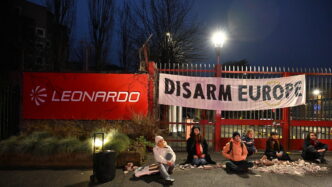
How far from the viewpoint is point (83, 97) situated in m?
8.80

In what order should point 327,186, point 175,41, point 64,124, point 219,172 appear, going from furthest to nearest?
point 175,41
point 64,124
point 219,172
point 327,186

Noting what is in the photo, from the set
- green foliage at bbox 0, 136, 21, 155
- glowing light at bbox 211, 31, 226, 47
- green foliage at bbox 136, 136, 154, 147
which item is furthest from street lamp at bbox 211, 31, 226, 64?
green foliage at bbox 0, 136, 21, 155

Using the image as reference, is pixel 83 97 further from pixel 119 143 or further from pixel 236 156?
pixel 236 156

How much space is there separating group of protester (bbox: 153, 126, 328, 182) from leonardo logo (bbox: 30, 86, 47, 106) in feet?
17.0

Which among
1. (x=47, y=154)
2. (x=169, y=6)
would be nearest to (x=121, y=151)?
(x=47, y=154)

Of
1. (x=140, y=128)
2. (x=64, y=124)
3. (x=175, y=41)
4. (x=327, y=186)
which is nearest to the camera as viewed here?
(x=327, y=186)

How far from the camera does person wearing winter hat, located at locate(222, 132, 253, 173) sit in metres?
6.26

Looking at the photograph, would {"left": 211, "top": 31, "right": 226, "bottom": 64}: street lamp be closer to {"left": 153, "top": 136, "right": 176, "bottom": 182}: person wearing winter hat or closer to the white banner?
the white banner

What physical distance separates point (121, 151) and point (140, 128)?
4.88 ft

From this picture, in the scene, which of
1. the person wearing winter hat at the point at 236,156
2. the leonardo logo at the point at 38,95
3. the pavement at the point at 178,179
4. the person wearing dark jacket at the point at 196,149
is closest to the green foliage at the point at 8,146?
the pavement at the point at 178,179

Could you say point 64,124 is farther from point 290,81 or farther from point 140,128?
point 290,81

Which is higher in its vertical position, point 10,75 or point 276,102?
point 10,75

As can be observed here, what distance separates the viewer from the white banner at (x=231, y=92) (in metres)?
8.39

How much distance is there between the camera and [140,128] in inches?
318
